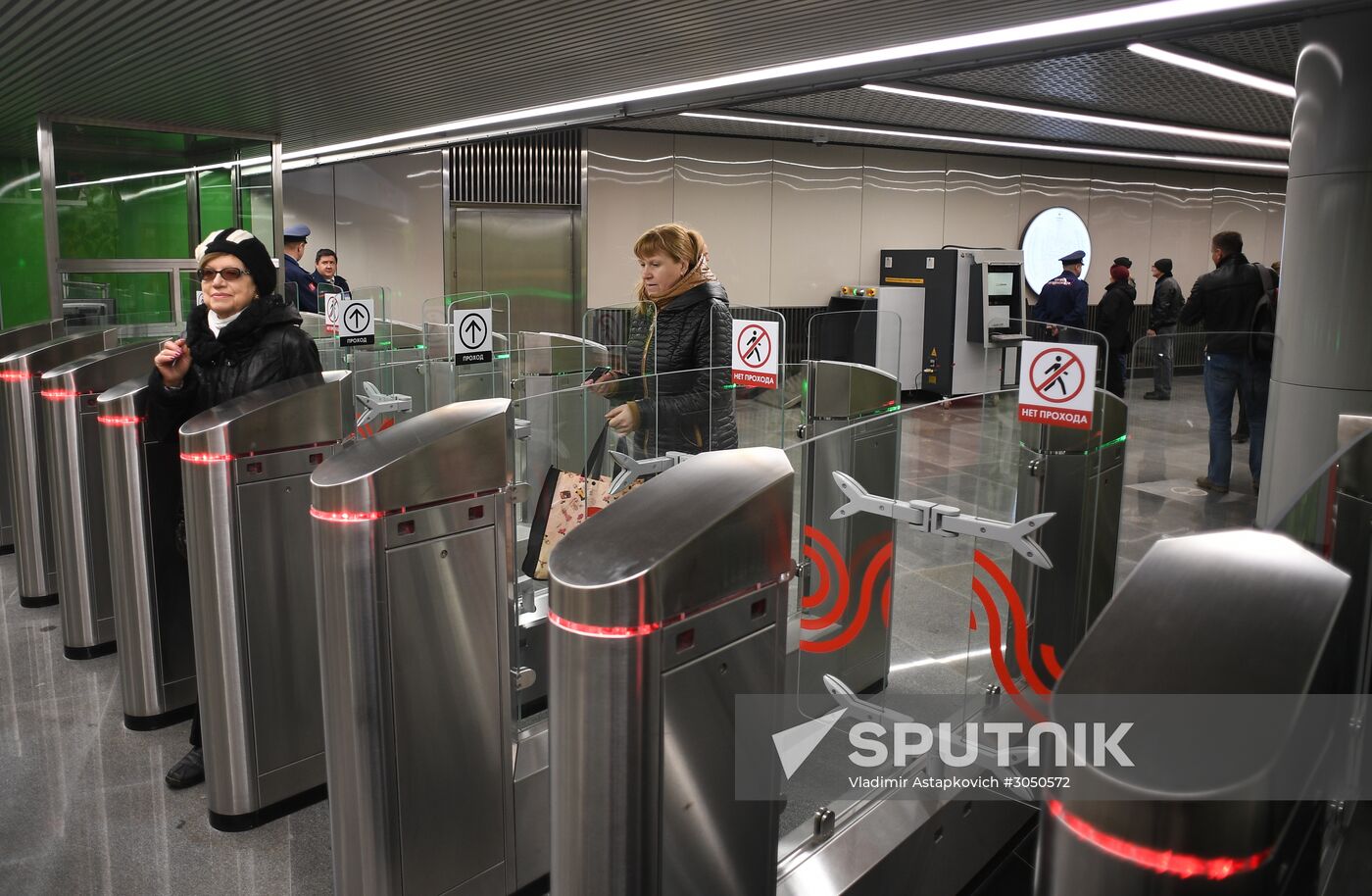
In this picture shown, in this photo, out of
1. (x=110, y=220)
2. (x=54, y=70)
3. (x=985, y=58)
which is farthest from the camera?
(x=110, y=220)

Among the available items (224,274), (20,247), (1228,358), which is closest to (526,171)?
(20,247)

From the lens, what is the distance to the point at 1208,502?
3262mm

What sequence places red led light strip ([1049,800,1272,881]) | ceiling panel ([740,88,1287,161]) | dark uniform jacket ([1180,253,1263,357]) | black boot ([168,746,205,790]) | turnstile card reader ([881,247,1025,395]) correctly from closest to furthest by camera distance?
1. red led light strip ([1049,800,1272,881])
2. black boot ([168,746,205,790])
3. dark uniform jacket ([1180,253,1263,357])
4. ceiling panel ([740,88,1287,161])
5. turnstile card reader ([881,247,1025,395])

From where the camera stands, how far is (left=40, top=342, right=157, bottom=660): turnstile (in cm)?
378

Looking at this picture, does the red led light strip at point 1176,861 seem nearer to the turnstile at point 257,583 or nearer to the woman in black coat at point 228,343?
the turnstile at point 257,583

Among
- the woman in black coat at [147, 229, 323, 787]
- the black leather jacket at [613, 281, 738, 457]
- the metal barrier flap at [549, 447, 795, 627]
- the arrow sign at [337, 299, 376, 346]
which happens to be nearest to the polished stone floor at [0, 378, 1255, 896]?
the woman in black coat at [147, 229, 323, 787]

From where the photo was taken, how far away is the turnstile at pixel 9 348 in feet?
17.7

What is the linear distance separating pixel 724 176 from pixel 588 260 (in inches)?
67.3

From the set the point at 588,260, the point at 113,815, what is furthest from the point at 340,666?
the point at 588,260

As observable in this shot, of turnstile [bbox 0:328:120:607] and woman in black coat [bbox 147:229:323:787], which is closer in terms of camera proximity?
woman in black coat [bbox 147:229:323:787]

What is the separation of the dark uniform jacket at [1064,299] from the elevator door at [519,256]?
15.5ft

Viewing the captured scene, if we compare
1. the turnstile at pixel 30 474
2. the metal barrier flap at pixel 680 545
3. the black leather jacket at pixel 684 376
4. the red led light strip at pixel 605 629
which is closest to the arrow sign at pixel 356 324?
the turnstile at pixel 30 474

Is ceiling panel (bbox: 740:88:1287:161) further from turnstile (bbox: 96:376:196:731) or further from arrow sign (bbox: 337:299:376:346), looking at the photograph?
turnstile (bbox: 96:376:196:731)

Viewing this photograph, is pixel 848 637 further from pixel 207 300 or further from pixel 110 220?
pixel 110 220
